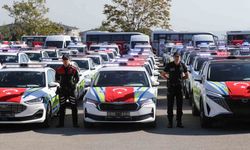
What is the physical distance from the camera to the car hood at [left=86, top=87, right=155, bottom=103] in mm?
11148

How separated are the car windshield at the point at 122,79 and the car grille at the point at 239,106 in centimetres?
235

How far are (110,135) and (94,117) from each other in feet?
2.13

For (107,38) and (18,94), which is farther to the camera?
(107,38)

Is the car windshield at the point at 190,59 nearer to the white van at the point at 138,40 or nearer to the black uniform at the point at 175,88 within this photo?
the black uniform at the point at 175,88

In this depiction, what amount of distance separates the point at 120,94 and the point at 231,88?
237 cm

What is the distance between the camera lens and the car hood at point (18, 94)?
36.7 ft

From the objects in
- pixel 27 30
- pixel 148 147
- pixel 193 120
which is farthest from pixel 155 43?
pixel 148 147

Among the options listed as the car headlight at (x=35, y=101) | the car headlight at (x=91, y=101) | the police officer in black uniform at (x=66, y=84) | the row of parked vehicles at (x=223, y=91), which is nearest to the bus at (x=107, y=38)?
the row of parked vehicles at (x=223, y=91)

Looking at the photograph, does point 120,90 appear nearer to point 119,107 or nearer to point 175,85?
point 119,107

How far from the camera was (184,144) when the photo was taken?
31.4 ft

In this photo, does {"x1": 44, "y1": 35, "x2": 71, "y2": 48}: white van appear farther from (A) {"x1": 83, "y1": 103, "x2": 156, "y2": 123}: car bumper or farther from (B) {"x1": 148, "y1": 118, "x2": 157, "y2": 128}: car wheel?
(A) {"x1": 83, "y1": 103, "x2": 156, "y2": 123}: car bumper

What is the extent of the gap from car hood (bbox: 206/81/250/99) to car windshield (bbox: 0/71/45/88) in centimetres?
402

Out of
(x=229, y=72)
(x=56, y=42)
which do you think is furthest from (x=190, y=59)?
(x=56, y=42)

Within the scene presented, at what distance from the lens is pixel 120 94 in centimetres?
1136
